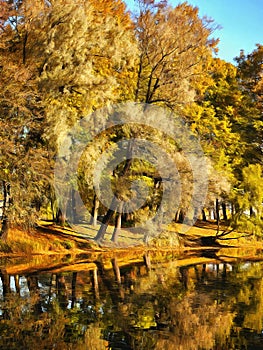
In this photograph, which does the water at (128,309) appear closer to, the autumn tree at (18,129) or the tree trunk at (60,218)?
the autumn tree at (18,129)

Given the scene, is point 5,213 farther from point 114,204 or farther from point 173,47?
point 173,47

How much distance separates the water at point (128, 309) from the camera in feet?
32.2

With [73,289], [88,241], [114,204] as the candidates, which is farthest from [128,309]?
[114,204]

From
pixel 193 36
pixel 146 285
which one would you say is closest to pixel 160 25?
pixel 193 36

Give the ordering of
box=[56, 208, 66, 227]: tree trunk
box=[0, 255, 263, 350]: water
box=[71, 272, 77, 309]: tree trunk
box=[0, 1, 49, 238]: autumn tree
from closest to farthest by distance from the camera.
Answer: box=[0, 255, 263, 350]: water → box=[71, 272, 77, 309]: tree trunk → box=[0, 1, 49, 238]: autumn tree → box=[56, 208, 66, 227]: tree trunk

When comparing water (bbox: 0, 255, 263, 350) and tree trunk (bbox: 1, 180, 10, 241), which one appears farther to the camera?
tree trunk (bbox: 1, 180, 10, 241)

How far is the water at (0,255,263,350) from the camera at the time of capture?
386 inches

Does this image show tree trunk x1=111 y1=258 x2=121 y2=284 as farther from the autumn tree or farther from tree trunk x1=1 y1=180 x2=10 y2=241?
tree trunk x1=1 y1=180 x2=10 y2=241

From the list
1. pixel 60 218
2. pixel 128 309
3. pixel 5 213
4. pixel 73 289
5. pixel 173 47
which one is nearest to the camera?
pixel 128 309

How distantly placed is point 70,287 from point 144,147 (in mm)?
15282

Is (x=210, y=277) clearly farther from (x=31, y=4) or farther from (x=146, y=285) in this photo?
(x=31, y=4)

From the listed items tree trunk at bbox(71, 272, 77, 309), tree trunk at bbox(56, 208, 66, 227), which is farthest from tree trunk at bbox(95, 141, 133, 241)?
tree trunk at bbox(71, 272, 77, 309)

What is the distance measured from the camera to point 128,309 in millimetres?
12812

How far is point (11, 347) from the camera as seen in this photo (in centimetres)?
889
